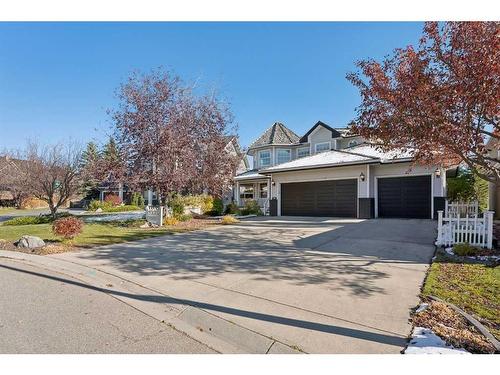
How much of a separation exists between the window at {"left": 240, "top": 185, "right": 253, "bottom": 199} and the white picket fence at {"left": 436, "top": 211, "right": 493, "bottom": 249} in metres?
18.4

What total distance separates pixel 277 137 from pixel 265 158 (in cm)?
221

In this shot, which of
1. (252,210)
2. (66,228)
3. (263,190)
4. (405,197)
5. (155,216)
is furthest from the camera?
(263,190)

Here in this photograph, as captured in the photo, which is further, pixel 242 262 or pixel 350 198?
pixel 350 198

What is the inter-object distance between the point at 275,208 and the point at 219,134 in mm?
6950

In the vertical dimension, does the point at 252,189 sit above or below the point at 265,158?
below

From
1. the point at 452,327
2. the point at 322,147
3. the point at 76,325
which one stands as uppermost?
→ the point at 322,147

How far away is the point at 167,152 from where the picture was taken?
548 inches

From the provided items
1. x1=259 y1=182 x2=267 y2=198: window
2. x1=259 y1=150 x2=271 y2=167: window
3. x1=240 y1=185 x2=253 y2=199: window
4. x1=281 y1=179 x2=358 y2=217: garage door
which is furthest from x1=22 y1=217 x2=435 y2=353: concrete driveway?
x1=259 y1=150 x2=271 y2=167: window

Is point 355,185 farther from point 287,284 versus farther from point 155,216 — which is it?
point 287,284

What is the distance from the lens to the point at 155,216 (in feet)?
50.3

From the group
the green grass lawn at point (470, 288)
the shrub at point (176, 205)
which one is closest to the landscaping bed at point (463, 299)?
the green grass lawn at point (470, 288)

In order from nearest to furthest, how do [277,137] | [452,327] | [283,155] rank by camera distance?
1. [452,327]
2. [283,155]
3. [277,137]

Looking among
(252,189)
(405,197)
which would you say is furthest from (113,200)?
(405,197)
